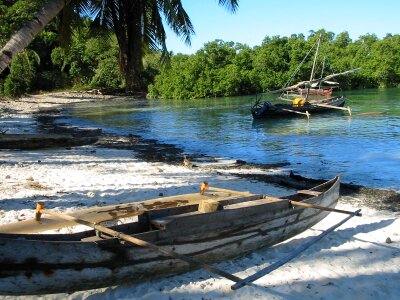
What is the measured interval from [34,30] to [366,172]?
34.0 ft

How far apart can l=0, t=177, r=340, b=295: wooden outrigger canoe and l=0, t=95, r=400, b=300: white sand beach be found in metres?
0.22

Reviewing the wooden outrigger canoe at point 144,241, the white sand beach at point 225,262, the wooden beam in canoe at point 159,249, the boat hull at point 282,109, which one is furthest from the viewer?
the boat hull at point 282,109

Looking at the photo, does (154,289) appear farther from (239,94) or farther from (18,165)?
(239,94)

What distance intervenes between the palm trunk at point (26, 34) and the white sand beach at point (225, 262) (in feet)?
8.30

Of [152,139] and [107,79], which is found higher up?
[107,79]

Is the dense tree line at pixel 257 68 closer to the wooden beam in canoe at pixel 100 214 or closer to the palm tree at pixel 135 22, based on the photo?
the palm tree at pixel 135 22

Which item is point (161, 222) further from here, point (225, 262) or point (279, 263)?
point (279, 263)

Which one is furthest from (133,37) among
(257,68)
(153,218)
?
(257,68)

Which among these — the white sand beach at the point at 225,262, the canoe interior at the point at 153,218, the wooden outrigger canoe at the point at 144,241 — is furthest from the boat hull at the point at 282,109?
the canoe interior at the point at 153,218

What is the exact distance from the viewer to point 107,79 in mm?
70562

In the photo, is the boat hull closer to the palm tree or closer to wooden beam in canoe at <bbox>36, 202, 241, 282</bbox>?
the palm tree

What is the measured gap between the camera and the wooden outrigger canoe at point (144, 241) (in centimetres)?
380

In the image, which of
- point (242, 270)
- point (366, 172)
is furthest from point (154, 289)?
point (366, 172)

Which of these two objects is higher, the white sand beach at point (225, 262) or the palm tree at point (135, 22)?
the palm tree at point (135, 22)
